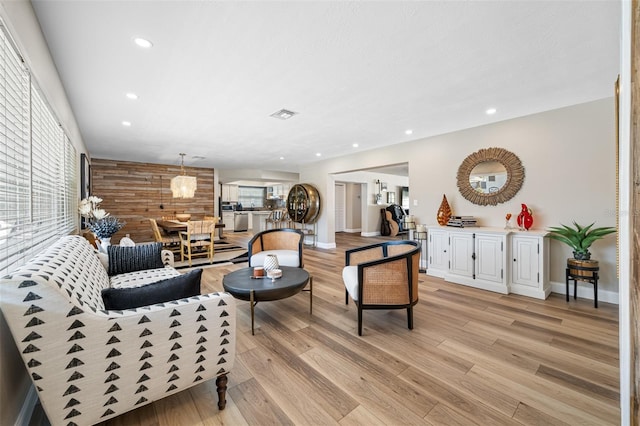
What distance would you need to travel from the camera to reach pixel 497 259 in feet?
11.6

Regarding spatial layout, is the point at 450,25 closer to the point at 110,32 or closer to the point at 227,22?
the point at 227,22

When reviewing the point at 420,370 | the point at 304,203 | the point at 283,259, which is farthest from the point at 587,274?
the point at 304,203

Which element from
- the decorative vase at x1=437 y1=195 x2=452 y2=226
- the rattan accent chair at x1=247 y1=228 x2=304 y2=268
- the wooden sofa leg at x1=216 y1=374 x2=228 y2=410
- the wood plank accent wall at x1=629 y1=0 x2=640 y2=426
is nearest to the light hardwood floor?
the wooden sofa leg at x1=216 y1=374 x2=228 y2=410

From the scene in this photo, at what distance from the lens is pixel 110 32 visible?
1827 mm

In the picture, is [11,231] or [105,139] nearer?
[11,231]

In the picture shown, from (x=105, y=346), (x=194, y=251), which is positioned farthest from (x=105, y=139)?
(x=105, y=346)

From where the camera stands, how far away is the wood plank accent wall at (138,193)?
7020 millimetres

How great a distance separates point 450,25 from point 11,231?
2852 millimetres

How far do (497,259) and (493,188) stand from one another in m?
1.10

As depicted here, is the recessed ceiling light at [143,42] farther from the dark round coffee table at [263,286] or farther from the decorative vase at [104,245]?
the decorative vase at [104,245]

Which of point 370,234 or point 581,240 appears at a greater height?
point 581,240

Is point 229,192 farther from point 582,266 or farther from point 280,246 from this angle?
point 582,266

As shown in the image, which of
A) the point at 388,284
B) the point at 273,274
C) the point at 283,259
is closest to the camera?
the point at 388,284

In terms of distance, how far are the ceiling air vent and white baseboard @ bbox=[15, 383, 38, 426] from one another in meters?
3.18
